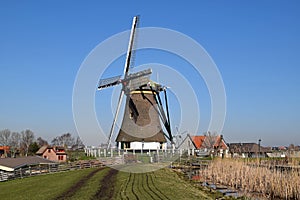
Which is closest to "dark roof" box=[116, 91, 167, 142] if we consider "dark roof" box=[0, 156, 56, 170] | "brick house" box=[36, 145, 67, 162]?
"dark roof" box=[0, 156, 56, 170]

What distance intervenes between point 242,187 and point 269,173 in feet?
6.26

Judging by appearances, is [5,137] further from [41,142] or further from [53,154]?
[53,154]

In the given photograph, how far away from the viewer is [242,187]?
63.3ft

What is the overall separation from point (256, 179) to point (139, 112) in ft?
55.8

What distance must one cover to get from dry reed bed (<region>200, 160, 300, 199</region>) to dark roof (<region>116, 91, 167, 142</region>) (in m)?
9.59

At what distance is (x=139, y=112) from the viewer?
34.0 m

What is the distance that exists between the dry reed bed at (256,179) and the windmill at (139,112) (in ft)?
31.4

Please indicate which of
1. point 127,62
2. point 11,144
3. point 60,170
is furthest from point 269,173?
point 11,144

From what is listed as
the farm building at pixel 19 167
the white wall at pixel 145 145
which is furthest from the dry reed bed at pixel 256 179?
the farm building at pixel 19 167

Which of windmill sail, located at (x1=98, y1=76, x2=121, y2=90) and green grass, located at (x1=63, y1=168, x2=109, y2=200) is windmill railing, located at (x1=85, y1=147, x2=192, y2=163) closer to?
windmill sail, located at (x1=98, y1=76, x2=121, y2=90)

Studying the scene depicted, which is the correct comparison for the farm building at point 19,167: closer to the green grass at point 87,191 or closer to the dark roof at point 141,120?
the dark roof at point 141,120

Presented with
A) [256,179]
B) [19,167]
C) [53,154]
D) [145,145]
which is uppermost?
[145,145]

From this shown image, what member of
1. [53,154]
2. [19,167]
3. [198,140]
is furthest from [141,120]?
[198,140]

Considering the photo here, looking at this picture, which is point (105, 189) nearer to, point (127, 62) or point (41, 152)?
point (127, 62)
